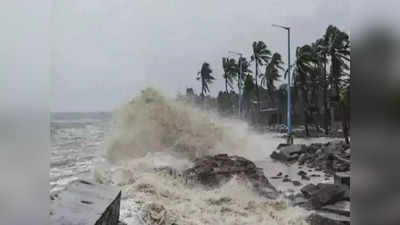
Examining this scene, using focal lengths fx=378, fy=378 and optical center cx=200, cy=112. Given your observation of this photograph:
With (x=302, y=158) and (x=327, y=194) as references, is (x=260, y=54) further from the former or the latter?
(x=327, y=194)

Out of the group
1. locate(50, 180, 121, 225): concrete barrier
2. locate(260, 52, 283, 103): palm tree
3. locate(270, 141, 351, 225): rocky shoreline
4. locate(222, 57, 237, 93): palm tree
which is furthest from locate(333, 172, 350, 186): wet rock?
Answer: locate(50, 180, 121, 225): concrete barrier

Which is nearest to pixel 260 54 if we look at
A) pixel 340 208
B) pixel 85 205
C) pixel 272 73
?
pixel 272 73

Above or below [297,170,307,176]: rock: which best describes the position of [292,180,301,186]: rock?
below

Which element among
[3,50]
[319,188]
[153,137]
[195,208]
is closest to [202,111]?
[153,137]

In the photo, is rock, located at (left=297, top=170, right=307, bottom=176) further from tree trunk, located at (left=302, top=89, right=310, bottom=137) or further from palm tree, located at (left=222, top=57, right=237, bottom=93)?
palm tree, located at (left=222, top=57, right=237, bottom=93)

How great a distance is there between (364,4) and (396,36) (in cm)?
15

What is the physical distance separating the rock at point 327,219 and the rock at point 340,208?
0.01 meters

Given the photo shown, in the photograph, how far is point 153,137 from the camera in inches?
58.9

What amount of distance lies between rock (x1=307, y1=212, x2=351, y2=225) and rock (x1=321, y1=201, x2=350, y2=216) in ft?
0.05

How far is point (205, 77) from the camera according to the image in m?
1.48

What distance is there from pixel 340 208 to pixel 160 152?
2.31 feet

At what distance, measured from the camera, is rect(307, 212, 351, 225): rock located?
4.48ft

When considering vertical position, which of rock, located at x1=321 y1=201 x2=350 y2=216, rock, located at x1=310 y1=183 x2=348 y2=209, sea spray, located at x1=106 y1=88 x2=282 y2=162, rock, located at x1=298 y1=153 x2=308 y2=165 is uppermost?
sea spray, located at x1=106 y1=88 x2=282 y2=162

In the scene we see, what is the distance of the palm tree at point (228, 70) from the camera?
148 cm
